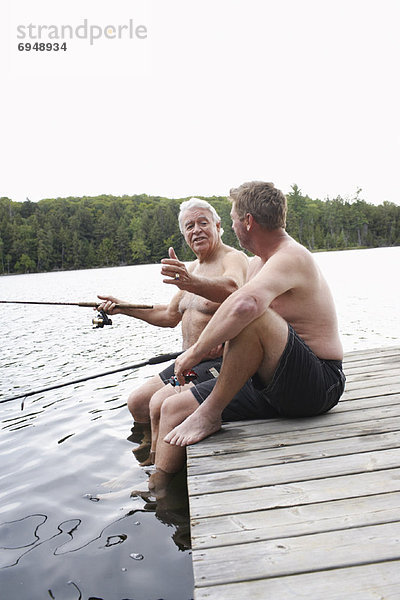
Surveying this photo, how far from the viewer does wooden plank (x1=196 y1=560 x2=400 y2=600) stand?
4.75ft

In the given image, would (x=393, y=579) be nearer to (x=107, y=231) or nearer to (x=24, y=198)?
(x=107, y=231)

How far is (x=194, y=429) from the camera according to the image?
9.96ft

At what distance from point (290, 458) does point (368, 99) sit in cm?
5628

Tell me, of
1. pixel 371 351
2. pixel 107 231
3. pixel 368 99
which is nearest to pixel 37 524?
pixel 371 351

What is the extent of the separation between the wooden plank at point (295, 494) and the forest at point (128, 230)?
8682cm

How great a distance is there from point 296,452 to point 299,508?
624mm

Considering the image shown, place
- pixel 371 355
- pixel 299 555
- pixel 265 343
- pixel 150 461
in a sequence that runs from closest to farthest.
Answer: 1. pixel 299 555
2. pixel 265 343
3. pixel 150 461
4. pixel 371 355

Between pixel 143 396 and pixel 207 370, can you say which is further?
pixel 143 396

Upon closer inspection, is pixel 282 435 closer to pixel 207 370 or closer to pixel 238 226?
pixel 207 370

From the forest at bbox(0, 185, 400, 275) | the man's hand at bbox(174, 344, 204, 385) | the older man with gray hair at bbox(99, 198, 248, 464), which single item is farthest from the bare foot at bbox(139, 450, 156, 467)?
the forest at bbox(0, 185, 400, 275)

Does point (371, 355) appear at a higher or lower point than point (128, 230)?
lower

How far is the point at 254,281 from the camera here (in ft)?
8.89

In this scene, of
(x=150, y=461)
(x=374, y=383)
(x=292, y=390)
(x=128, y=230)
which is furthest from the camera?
(x=128, y=230)

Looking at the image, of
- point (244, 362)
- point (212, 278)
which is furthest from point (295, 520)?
point (212, 278)
